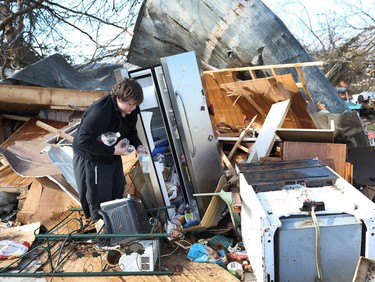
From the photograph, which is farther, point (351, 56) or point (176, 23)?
point (351, 56)

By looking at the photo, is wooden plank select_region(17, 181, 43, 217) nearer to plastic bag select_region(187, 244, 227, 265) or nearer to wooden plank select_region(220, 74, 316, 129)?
plastic bag select_region(187, 244, 227, 265)

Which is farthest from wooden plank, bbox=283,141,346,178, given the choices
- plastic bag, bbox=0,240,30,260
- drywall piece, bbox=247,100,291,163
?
plastic bag, bbox=0,240,30,260

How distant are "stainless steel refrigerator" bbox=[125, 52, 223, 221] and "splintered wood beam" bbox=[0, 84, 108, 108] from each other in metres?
2.02

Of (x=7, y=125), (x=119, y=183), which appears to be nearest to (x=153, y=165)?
(x=119, y=183)

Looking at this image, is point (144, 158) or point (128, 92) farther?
point (144, 158)

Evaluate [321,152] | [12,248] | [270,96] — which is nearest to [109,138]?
[12,248]

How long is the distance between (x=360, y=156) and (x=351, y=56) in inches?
433

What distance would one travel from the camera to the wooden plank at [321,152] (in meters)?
3.38

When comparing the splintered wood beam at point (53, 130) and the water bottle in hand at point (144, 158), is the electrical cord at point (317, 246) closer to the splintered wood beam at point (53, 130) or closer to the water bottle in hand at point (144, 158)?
the water bottle in hand at point (144, 158)

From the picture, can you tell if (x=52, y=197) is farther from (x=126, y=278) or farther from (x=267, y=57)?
(x=267, y=57)

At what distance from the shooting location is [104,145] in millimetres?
2779

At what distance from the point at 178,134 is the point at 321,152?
4.50ft

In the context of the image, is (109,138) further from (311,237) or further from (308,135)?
(308,135)

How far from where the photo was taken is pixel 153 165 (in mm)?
3424
